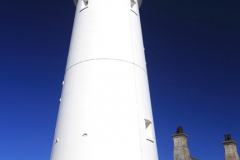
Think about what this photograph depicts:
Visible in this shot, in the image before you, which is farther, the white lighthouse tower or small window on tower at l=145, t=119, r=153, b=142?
small window on tower at l=145, t=119, r=153, b=142

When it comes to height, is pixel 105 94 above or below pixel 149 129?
above

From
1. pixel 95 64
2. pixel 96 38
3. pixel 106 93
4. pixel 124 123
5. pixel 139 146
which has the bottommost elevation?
pixel 139 146

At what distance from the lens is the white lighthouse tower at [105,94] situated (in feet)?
22.0

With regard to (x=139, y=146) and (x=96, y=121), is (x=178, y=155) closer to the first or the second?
(x=139, y=146)

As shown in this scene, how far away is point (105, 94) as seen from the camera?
24.2 feet

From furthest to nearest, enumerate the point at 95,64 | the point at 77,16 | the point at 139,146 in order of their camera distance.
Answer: the point at 77,16, the point at 95,64, the point at 139,146

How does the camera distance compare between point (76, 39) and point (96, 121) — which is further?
point (76, 39)

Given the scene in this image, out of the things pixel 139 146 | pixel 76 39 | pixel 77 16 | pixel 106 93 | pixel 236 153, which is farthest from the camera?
pixel 236 153

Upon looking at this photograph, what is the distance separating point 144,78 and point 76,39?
3062mm

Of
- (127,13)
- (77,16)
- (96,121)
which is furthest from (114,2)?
(96,121)

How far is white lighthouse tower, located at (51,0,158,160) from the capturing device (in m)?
6.70

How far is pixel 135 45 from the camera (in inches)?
362

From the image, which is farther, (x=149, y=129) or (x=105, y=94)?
(x=149, y=129)

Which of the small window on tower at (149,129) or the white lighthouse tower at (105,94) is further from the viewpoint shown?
the small window on tower at (149,129)
